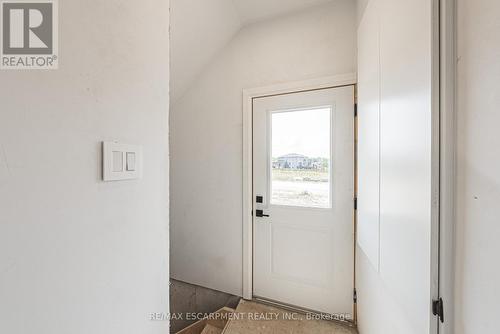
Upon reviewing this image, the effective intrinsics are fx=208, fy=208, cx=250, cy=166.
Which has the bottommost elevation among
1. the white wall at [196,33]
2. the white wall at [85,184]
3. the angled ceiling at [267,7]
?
the white wall at [85,184]

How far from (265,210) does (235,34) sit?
1.78 meters

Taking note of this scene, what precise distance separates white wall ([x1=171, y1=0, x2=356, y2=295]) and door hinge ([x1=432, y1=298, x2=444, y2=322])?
1.64 meters

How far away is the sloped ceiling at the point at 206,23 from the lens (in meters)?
1.66

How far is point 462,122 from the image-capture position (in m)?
0.55

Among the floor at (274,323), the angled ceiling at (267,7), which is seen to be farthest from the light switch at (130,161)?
the angled ceiling at (267,7)

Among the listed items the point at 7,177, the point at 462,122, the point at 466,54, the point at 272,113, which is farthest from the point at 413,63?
the point at 272,113

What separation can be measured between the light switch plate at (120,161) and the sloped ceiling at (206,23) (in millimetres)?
1408

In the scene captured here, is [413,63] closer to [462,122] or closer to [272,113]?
[462,122]

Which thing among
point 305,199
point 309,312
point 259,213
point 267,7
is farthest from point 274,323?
point 267,7

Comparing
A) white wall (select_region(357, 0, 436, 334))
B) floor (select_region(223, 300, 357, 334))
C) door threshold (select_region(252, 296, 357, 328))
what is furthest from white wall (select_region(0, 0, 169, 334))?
door threshold (select_region(252, 296, 357, 328))

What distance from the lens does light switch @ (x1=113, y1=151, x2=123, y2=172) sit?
2.06 feet

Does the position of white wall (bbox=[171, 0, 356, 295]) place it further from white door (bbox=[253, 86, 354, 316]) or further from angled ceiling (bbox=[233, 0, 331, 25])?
white door (bbox=[253, 86, 354, 316])

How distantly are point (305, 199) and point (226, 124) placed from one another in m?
1.08

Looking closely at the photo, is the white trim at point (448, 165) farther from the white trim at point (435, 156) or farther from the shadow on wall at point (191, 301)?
the shadow on wall at point (191, 301)
